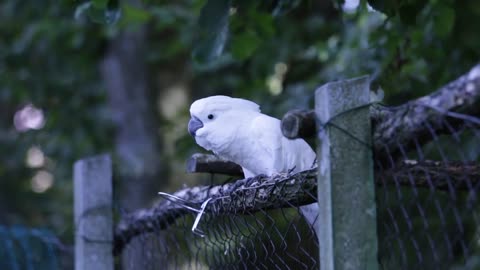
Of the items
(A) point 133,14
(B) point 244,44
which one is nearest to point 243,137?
(B) point 244,44

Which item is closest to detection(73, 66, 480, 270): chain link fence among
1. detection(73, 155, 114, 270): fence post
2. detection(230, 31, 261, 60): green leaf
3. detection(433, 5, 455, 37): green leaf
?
detection(73, 155, 114, 270): fence post

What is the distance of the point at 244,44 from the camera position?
3.09 metres

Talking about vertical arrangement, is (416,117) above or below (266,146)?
below

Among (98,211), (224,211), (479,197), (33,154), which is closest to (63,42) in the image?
(33,154)

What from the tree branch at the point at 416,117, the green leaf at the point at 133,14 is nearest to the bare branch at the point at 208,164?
the tree branch at the point at 416,117

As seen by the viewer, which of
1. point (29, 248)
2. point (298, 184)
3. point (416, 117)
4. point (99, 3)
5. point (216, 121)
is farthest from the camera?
point (29, 248)

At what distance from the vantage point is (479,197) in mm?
3527

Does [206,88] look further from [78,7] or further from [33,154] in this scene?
[78,7]

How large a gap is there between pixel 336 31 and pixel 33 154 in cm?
467

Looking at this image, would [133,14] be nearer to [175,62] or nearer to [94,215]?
[94,215]

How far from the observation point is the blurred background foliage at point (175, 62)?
120 inches

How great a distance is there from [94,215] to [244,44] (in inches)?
39.6

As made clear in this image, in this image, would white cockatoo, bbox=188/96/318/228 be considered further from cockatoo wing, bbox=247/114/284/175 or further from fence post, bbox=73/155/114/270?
fence post, bbox=73/155/114/270

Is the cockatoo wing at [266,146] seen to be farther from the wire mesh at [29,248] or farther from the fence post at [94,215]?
A: the wire mesh at [29,248]
